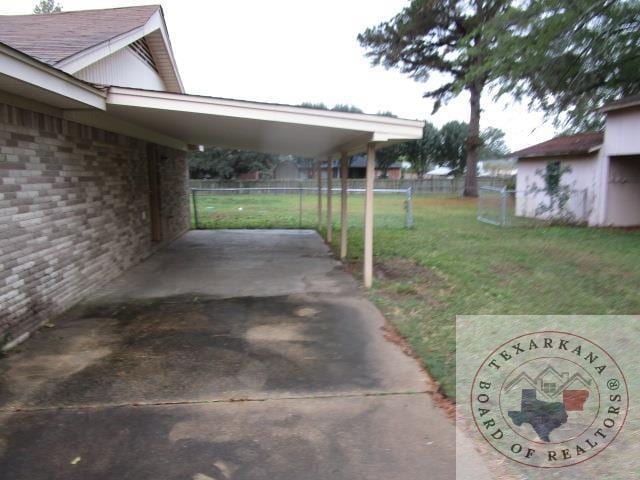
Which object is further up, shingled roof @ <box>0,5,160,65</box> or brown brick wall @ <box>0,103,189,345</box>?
shingled roof @ <box>0,5,160,65</box>

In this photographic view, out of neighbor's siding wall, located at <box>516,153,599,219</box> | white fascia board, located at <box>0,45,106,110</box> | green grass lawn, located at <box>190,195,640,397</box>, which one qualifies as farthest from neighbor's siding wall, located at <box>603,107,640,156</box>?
white fascia board, located at <box>0,45,106,110</box>

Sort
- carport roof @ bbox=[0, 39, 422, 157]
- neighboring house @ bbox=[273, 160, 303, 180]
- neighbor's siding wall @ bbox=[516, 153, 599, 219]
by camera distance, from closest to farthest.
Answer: carport roof @ bbox=[0, 39, 422, 157] → neighbor's siding wall @ bbox=[516, 153, 599, 219] → neighboring house @ bbox=[273, 160, 303, 180]

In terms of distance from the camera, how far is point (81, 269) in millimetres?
5988

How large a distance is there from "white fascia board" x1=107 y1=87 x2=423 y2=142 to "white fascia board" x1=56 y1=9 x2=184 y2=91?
1.82ft

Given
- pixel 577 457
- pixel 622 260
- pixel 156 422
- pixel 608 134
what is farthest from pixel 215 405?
pixel 608 134

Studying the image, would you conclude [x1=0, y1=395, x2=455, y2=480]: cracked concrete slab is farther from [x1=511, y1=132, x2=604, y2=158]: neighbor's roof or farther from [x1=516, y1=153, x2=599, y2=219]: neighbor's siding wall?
[x1=511, y1=132, x2=604, y2=158]: neighbor's roof

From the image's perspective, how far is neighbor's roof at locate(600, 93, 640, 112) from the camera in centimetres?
1186

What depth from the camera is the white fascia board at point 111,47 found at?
Answer: 211 inches

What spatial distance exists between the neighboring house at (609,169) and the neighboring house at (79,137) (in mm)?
9058

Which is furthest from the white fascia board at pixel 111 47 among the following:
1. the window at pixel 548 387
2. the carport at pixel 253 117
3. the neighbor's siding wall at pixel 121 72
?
the window at pixel 548 387

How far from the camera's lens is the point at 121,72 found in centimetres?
Result: 813

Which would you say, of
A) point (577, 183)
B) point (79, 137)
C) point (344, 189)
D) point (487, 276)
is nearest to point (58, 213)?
point (79, 137)

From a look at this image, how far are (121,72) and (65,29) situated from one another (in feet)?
3.68

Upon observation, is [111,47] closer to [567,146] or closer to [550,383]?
[550,383]
